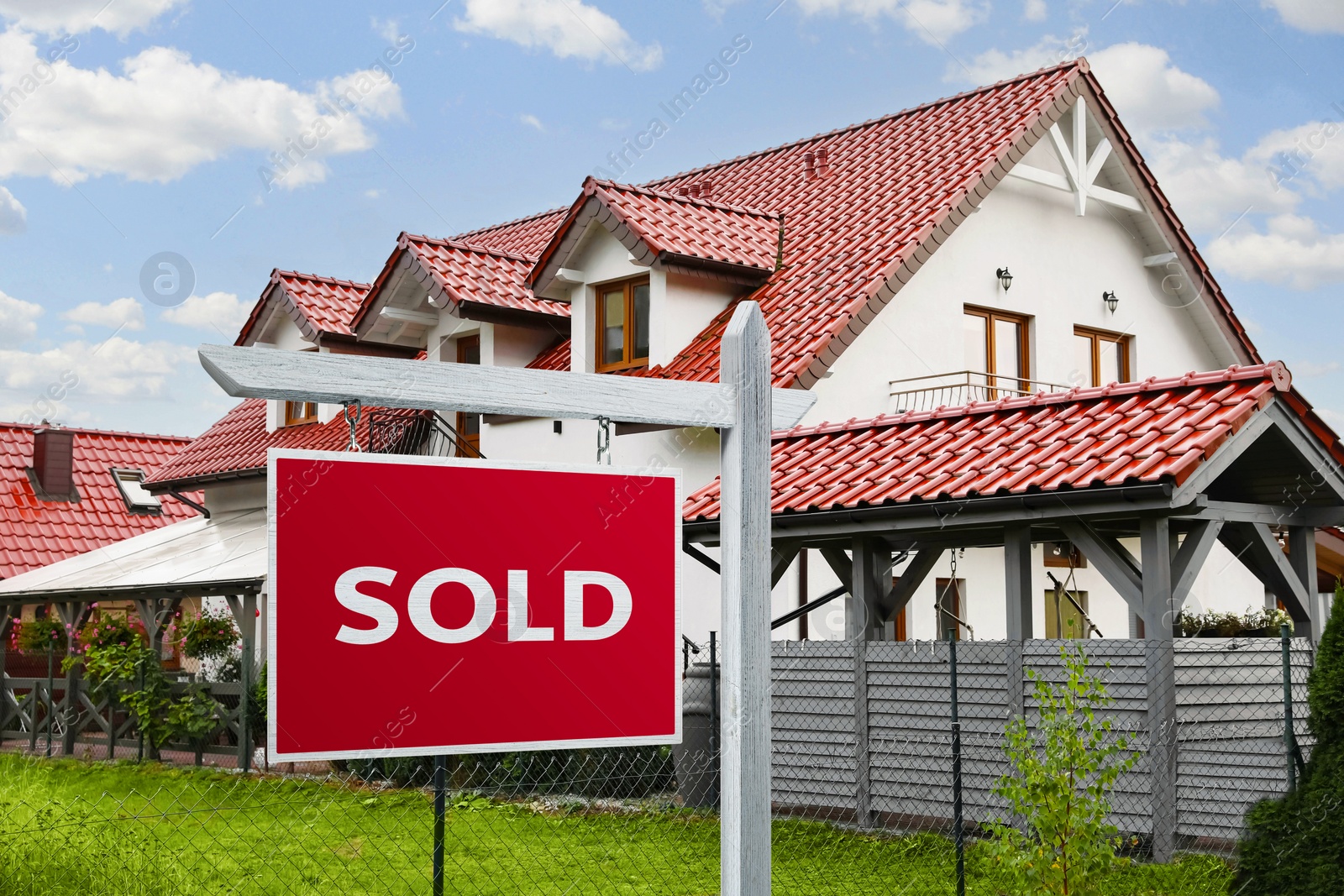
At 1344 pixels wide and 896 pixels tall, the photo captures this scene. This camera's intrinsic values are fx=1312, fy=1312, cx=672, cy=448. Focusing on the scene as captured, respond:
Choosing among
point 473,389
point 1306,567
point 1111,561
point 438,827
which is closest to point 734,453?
point 473,389

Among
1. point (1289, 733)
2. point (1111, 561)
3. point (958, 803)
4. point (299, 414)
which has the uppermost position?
point (299, 414)

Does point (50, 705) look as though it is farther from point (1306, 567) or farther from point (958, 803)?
point (1306, 567)

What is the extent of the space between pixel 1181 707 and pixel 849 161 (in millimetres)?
13125

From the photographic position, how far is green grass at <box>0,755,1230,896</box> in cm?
870

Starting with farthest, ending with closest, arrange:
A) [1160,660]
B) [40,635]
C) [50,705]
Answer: [40,635] → [50,705] → [1160,660]

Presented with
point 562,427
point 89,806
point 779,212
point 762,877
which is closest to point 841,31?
point 779,212

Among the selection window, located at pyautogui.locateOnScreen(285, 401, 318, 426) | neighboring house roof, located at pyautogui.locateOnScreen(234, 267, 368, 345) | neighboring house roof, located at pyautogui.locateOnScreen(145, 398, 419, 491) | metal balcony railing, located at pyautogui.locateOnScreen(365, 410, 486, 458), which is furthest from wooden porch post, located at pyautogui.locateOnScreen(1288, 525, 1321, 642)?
window, located at pyautogui.locateOnScreen(285, 401, 318, 426)

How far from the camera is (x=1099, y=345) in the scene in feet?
66.4

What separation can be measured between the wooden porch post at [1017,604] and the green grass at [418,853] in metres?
1.38

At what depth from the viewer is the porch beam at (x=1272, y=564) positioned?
34.9 ft

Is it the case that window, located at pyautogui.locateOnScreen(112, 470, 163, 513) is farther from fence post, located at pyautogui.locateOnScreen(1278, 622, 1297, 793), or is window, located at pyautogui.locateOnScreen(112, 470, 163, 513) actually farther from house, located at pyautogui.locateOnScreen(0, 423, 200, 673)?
fence post, located at pyautogui.locateOnScreen(1278, 622, 1297, 793)

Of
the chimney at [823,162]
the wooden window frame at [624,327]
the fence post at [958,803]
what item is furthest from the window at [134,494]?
the fence post at [958,803]

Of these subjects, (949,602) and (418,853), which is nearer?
(418,853)

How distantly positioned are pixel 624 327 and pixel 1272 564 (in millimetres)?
9309
